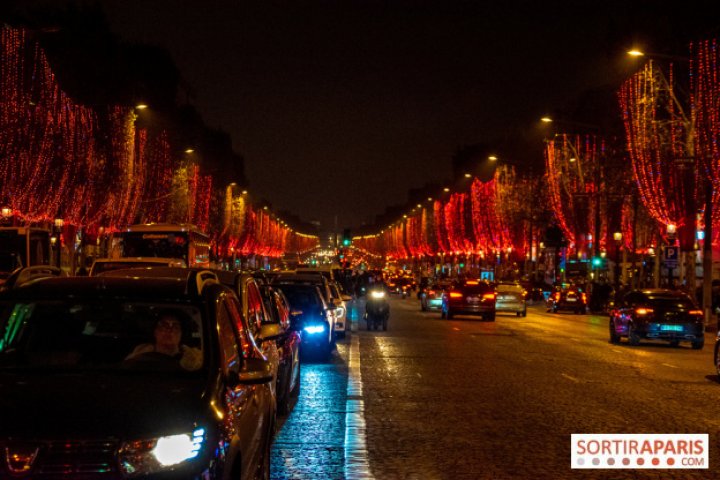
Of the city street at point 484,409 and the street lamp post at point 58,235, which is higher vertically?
the street lamp post at point 58,235

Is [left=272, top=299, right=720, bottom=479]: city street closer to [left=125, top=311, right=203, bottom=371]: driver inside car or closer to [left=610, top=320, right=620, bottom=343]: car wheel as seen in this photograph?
[left=610, top=320, right=620, bottom=343]: car wheel

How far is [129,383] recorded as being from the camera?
6.12m

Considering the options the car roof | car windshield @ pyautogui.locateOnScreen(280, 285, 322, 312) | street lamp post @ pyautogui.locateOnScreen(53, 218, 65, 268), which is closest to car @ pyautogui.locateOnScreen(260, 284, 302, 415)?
the car roof

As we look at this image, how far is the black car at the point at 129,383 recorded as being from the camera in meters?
5.33

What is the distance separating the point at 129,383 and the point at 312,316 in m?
15.7

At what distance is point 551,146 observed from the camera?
68188mm

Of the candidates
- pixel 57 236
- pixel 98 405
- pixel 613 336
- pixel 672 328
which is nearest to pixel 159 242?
pixel 613 336

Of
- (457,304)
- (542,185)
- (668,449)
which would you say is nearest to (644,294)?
(457,304)

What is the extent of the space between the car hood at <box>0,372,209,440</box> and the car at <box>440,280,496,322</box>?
35.9m

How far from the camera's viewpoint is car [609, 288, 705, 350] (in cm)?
2716

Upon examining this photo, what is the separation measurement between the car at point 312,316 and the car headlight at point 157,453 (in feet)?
50.1

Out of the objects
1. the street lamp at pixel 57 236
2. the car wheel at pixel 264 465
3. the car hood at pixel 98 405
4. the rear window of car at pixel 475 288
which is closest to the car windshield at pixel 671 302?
the rear window of car at pixel 475 288

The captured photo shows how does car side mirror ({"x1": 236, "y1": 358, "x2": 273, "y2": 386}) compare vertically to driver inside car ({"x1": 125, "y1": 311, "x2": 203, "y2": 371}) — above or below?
below

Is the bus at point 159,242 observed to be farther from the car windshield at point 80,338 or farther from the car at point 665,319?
the car windshield at point 80,338
